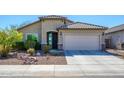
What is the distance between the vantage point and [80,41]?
98.6 feet

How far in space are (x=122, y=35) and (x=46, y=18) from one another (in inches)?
442

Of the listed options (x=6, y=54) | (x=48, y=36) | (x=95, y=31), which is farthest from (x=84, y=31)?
A: (x=6, y=54)

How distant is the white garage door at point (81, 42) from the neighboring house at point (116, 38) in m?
6.41

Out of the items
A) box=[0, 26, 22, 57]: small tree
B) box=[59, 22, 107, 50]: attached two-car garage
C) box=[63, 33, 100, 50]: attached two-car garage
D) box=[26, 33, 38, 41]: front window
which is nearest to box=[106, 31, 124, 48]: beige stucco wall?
box=[59, 22, 107, 50]: attached two-car garage

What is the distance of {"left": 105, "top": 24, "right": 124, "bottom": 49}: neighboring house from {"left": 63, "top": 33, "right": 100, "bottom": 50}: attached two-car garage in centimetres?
633

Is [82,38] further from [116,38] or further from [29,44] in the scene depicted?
[116,38]

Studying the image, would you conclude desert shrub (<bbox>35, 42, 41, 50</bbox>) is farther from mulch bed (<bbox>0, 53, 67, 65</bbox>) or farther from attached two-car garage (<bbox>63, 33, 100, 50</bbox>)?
mulch bed (<bbox>0, 53, 67, 65</bbox>)

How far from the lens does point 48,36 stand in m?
32.0

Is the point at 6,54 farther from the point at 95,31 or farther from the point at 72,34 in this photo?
the point at 95,31

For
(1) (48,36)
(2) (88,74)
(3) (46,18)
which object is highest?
(3) (46,18)

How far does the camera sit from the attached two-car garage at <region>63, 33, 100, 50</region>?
1177 inches

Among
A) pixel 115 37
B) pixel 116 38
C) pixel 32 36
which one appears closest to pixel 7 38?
pixel 32 36

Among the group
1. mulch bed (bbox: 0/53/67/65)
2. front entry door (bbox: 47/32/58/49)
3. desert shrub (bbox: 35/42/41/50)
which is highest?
front entry door (bbox: 47/32/58/49)

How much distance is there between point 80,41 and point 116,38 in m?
10.3
